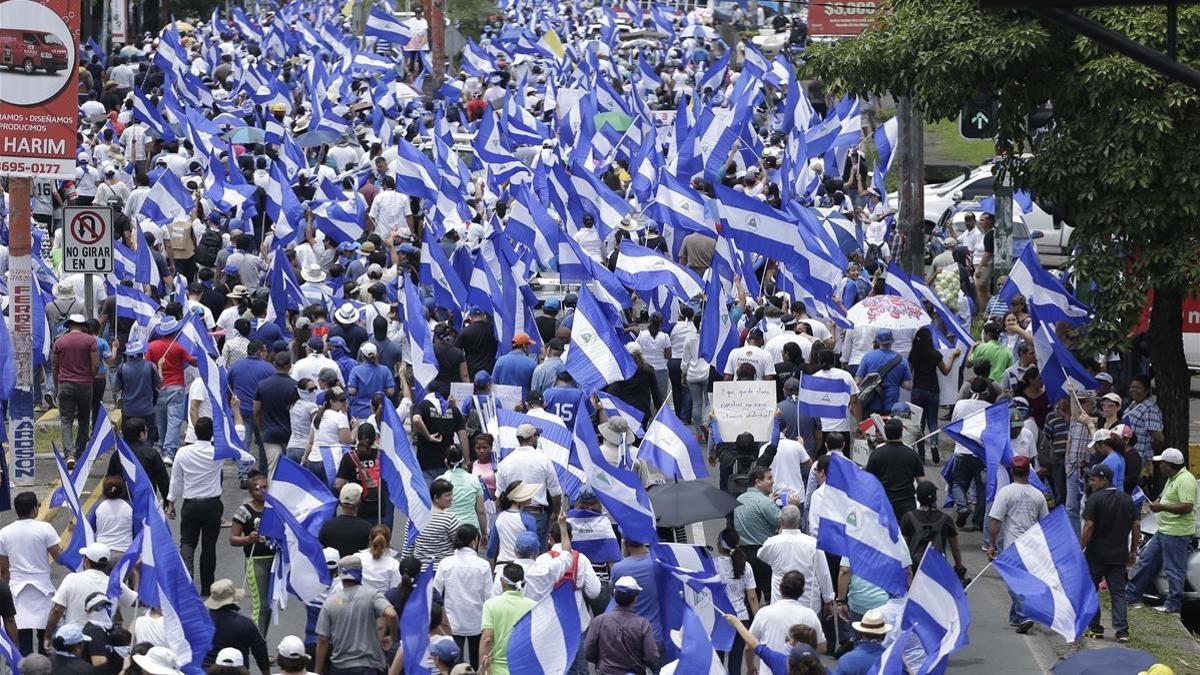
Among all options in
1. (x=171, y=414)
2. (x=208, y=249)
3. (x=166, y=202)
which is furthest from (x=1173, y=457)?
(x=166, y=202)

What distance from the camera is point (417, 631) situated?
39.3 feet

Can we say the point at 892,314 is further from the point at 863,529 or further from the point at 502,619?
the point at 502,619

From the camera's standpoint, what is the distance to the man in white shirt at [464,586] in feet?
43.8

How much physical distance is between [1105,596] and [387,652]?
253 inches

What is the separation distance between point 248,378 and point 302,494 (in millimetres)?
4761

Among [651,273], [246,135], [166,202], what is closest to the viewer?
[651,273]

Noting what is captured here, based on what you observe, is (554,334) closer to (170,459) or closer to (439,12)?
(170,459)

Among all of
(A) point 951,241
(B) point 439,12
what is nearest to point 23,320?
(A) point 951,241

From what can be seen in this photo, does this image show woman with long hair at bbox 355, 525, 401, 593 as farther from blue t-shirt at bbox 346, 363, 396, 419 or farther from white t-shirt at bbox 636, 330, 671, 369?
white t-shirt at bbox 636, 330, 671, 369

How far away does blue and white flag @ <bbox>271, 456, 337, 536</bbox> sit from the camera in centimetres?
1394

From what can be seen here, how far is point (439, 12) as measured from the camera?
49.9 meters

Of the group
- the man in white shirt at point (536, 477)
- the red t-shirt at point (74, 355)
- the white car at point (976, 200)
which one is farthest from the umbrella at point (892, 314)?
the white car at point (976, 200)

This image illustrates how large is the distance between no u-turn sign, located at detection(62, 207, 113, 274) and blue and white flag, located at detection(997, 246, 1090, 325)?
8300 mm

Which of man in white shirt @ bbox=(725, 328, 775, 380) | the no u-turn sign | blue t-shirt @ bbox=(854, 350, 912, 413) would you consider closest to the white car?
blue t-shirt @ bbox=(854, 350, 912, 413)
